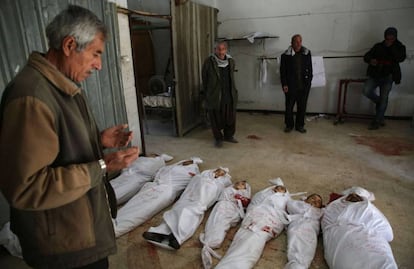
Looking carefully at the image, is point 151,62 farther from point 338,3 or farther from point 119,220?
point 119,220

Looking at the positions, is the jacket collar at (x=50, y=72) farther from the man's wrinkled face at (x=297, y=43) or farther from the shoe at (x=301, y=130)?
the shoe at (x=301, y=130)

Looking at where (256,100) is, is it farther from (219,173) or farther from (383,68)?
(219,173)

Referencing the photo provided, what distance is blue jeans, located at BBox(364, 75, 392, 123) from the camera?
4.25 metres

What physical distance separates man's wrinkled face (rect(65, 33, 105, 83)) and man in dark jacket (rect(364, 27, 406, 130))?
4.43 meters

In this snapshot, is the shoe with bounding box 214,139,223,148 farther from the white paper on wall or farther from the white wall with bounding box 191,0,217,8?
the white wall with bounding box 191,0,217,8

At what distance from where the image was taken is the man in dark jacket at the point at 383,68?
402 centimetres

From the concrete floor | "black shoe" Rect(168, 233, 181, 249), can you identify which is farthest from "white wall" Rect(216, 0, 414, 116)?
"black shoe" Rect(168, 233, 181, 249)

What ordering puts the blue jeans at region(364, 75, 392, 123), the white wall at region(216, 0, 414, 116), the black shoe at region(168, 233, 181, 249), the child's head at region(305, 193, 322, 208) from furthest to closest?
1. the white wall at region(216, 0, 414, 116)
2. the blue jeans at region(364, 75, 392, 123)
3. the child's head at region(305, 193, 322, 208)
4. the black shoe at region(168, 233, 181, 249)

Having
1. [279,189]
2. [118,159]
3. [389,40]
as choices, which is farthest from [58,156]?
[389,40]

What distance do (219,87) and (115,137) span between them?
2.64 meters

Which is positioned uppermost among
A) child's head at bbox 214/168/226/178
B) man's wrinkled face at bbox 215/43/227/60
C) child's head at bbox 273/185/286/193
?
man's wrinkled face at bbox 215/43/227/60

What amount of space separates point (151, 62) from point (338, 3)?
368 cm

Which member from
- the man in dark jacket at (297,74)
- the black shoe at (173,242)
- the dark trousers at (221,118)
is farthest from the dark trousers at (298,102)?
the black shoe at (173,242)

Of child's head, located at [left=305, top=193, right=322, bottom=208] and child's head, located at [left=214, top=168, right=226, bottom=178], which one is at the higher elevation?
child's head, located at [left=214, top=168, right=226, bottom=178]
